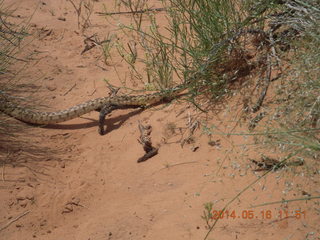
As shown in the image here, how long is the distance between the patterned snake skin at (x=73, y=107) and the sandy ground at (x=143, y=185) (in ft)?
0.54

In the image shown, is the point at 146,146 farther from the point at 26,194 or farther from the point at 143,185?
the point at 26,194

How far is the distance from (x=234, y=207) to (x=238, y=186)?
10.5 inches

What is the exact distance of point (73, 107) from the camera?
573 centimetres

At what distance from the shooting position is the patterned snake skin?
5.55 metres

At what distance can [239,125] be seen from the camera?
4.20 m

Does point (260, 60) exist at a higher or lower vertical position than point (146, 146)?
higher

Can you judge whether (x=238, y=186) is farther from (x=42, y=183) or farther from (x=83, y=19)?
(x=83, y=19)

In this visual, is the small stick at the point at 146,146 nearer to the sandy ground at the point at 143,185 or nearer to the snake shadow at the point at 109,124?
the sandy ground at the point at 143,185

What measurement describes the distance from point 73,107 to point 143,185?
85.5 inches

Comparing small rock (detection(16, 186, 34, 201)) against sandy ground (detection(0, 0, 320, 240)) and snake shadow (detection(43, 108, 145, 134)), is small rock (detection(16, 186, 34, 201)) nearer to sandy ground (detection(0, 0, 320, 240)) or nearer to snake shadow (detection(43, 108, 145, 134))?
sandy ground (detection(0, 0, 320, 240))
